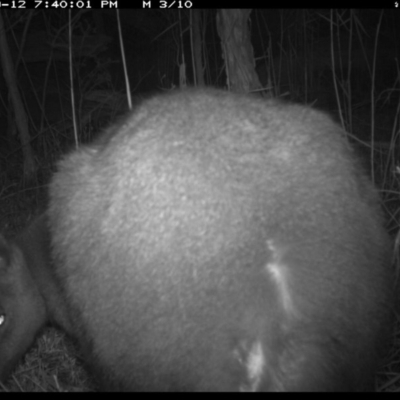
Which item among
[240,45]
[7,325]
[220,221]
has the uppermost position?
[240,45]

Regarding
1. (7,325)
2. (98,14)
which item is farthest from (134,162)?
(98,14)

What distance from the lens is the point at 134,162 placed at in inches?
57.0

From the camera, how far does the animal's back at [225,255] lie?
1326mm

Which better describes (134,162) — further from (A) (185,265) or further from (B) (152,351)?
(B) (152,351)

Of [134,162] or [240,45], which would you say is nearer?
[134,162]

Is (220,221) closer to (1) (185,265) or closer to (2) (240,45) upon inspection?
(1) (185,265)

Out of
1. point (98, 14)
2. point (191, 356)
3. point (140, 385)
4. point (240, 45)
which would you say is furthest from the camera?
point (98, 14)

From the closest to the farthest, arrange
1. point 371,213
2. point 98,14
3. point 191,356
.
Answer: point 191,356 < point 371,213 < point 98,14

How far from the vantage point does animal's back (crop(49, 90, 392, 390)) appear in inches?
52.2

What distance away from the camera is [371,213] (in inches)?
62.2

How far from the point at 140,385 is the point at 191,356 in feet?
0.70

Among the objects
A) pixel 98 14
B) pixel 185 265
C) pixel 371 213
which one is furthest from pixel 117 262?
pixel 98 14

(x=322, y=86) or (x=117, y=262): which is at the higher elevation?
(x=117, y=262)

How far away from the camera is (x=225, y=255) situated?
1.33m
